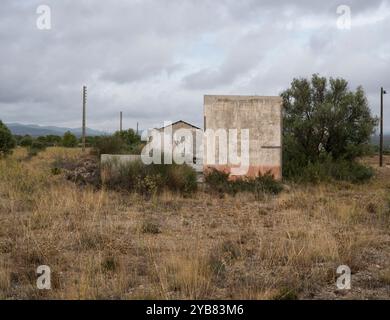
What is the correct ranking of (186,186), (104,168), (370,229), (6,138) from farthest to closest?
(6,138), (104,168), (186,186), (370,229)

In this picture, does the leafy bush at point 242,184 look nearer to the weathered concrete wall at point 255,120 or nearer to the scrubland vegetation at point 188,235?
the scrubland vegetation at point 188,235

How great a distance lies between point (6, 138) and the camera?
101 feet

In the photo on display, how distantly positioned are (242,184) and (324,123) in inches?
259

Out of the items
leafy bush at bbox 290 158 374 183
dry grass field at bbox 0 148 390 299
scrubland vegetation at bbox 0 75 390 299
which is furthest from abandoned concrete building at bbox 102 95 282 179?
dry grass field at bbox 0 148 390 299

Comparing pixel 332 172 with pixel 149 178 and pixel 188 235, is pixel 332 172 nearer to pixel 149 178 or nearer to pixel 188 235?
pixel 149 178

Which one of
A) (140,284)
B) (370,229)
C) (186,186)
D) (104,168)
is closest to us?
(140,284)

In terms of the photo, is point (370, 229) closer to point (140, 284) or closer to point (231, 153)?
point (140, 284)

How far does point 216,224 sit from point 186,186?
5.98 meters

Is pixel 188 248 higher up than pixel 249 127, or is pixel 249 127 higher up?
pixel 249 127

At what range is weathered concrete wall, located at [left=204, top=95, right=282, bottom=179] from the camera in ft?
65.4

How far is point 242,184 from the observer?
57.2 feet

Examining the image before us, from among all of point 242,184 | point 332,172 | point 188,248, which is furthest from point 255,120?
point 188,248
